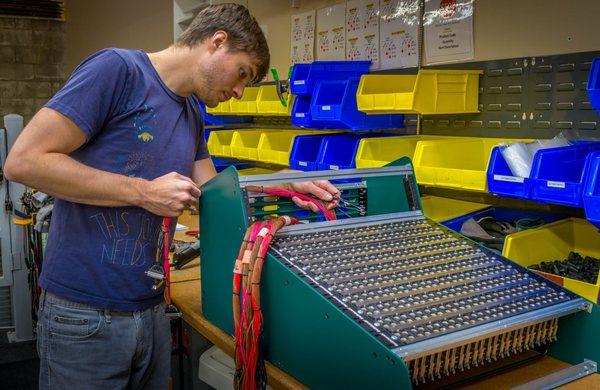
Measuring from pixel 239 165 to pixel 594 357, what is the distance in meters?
2.72

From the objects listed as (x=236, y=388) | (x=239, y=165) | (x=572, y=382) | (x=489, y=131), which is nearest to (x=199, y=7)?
(x=239, y=165)

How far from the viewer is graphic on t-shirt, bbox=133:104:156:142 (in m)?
1.36

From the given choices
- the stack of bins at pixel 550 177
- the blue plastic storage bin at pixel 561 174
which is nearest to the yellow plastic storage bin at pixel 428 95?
the stack of bins at pixel 550 177

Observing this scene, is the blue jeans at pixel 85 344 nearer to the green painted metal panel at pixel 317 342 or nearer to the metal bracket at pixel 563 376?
the green painted metal panel at pixel 317 342

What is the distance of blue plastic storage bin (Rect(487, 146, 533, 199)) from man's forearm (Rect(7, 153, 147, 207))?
3.14 ft

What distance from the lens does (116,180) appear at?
4.22 ft

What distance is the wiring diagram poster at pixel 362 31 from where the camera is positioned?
269 centimetres

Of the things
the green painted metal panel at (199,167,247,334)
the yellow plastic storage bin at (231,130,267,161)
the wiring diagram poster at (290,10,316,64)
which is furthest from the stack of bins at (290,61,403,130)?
the green painted metal panel at (199,167,247,334)

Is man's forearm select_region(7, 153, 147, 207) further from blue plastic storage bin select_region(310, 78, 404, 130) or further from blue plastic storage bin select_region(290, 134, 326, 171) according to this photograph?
blue plastic storage bin select_region(290, 134, 326, 171)

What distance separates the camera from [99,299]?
1352 millimetres

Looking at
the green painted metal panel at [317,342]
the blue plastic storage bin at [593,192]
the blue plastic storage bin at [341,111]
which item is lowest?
the green painted metal panel at [317,342]

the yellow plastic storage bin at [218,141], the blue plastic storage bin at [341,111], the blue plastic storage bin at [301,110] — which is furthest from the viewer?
the yellow plastic storage bin at [218,141]

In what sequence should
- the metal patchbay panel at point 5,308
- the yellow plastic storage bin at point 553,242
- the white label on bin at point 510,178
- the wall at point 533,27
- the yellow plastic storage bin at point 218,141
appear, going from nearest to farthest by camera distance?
the white label on bin at point 510,178
the yellow plastic storage bin at point 553,242
the wall at point 533,27
the yellow plastic storage bin at point 218,141
the metal patchbay panel at point 5,308

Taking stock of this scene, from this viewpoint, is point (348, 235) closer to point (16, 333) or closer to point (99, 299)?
point (99, 299)
